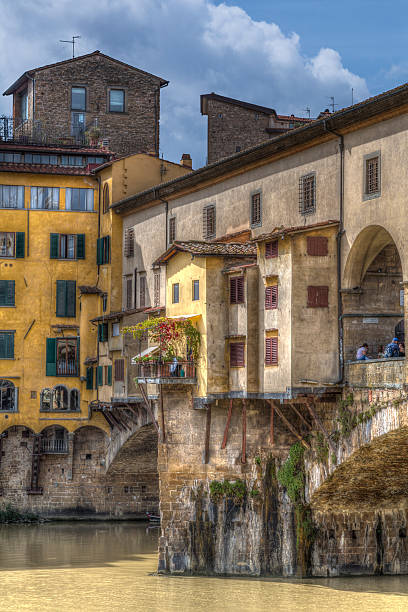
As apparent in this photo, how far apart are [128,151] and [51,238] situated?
990cm

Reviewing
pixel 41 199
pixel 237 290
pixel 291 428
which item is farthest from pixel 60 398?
pixel 291 428

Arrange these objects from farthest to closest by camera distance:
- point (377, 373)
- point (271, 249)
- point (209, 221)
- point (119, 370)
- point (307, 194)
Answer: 1. point (119, 370)
2. point (209, 221)
3. point (307, 194)
4. point (271, 249)
5. point (377, 373)

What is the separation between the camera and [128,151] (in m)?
66.5

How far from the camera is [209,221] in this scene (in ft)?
153

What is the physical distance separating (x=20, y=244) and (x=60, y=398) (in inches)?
315

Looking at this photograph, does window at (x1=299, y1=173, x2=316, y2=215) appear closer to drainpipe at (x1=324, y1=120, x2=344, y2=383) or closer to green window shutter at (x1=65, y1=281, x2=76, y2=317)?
drainpipe at (x1=324, y1=120, x2=344, y2=383)

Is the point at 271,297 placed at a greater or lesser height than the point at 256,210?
lesser

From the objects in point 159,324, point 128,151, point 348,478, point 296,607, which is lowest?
point 296,607

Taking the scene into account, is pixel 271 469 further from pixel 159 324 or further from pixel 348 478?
pixel 159 324

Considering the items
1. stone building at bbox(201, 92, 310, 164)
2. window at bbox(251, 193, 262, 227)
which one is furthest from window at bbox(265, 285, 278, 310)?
stone building at bbox(201, 92, 310, 164)

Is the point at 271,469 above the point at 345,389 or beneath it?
beneath

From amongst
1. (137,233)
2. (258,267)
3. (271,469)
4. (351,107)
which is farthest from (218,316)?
(137,233)

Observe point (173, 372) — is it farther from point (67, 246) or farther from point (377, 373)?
point (67, 246)

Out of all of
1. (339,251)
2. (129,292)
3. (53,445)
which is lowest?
(53,445)
